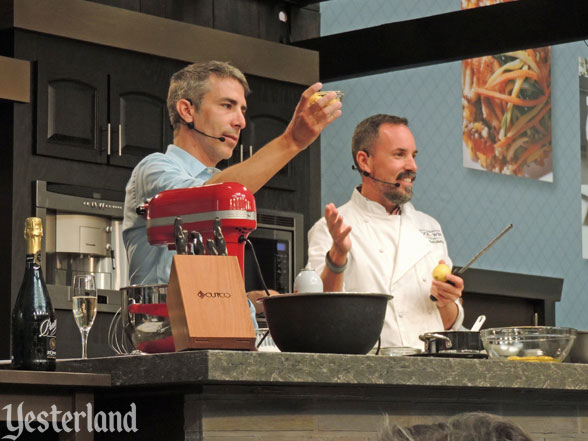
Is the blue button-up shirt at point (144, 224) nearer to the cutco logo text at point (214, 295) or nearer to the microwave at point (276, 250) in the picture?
the cutco logo text at point (214, 295)

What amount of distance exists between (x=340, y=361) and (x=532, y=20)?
11.3 ft

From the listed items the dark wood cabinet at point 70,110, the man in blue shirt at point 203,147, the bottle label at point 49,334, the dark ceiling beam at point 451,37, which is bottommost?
the bottle label at point 49,334

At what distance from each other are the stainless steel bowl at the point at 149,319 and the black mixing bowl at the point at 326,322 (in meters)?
0.20

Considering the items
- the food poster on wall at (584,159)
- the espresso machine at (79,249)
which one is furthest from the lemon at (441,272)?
the food poster on wall at (584,159)

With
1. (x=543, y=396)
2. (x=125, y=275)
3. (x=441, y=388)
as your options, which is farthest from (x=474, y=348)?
(x=125, y=275)

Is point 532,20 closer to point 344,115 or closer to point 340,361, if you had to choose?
point 344,115

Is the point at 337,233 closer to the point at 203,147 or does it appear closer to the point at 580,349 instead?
the point at 203,147

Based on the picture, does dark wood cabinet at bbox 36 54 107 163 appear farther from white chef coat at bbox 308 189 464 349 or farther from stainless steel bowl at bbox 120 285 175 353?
stainless steel bowl at bbox 120 285 175 353

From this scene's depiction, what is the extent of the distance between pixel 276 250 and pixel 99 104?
101cm

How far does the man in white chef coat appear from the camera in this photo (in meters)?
3.45

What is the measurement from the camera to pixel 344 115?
5562mm

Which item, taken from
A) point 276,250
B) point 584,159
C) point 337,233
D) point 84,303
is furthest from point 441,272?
point 584,159

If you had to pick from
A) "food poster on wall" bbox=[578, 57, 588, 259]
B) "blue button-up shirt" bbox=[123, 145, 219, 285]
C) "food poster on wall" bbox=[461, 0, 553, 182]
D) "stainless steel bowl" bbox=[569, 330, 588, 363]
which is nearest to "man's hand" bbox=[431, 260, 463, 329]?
"stainless steel bowl" bbox=[569, 330, 588, 363]

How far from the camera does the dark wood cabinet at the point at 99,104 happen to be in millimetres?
4152
